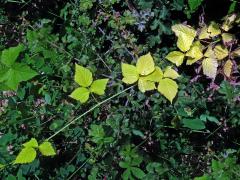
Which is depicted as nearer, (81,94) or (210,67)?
(81,94)

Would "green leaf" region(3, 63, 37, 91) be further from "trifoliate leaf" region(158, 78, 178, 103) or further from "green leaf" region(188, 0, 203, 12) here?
"green leaf" region(188, 0, 203, 12)

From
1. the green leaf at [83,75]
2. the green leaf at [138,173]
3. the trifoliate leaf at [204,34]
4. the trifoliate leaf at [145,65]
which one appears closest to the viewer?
the green leaf at [138,173]

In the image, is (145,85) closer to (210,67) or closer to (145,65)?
(145,65)

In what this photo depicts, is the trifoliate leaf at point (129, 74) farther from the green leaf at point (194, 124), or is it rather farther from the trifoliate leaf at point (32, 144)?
the trifoliate leaf at point (32, 144)

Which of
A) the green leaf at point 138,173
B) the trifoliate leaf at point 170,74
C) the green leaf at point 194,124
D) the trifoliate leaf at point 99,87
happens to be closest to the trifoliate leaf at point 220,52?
the trifoliate leaf at point 170,74

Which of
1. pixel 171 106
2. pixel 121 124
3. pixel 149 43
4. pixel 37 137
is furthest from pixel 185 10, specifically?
pixel 37 137

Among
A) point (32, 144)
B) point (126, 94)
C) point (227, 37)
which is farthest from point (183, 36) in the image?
point (32, 144)
